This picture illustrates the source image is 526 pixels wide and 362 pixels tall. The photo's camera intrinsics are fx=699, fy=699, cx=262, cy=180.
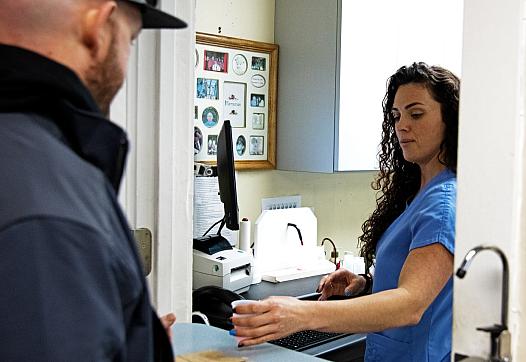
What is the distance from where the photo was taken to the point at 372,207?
140 inches

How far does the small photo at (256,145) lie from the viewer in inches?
116

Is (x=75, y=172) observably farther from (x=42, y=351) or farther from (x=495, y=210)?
(x=495, y=210)

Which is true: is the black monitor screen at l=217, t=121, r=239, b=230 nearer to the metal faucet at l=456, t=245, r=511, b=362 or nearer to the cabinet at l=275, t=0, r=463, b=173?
the cabinet at l=275, t=0, r=463, b=173

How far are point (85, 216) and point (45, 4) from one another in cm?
24

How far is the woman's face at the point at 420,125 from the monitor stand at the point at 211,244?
0.89 meters

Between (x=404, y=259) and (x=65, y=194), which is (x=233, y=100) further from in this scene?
(x=65, y=194)

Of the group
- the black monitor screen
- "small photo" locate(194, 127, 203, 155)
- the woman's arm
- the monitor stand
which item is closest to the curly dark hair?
the woman's arm

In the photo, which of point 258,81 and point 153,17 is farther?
point 258,81

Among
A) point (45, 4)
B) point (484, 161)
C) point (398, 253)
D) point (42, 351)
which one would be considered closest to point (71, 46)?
point (45, 4)

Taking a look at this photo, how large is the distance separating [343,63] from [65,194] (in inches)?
91.1

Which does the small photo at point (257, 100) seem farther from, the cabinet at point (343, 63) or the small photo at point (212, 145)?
the small photo at point (212, 145)

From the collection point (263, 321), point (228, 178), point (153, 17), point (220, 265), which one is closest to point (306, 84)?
point (228, 178)

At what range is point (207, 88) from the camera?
8.87 ft

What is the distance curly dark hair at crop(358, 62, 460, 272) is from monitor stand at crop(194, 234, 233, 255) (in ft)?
1.81
